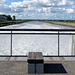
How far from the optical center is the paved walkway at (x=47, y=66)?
506 cm

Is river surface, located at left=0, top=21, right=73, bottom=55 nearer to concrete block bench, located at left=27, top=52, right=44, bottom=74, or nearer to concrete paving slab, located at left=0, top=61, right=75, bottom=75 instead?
concrete paving slab, located at left=0, top=61, right=75, bottom=75

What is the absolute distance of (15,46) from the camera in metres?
7.44

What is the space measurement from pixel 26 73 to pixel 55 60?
5.68 ft

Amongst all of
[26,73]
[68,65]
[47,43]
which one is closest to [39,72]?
[26,73]

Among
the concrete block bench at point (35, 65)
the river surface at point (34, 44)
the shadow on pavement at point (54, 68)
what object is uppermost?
the river surface at point (34, 44)

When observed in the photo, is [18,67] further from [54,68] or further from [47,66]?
[54,68]

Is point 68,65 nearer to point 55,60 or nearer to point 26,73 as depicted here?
point 55,60

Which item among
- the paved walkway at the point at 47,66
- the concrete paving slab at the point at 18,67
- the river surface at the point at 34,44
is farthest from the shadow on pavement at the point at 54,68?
the river surface at the point at 34,44

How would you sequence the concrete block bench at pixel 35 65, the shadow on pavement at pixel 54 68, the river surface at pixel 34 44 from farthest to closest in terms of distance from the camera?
1. the river surface at pixel 34 44
2. the shadow on pavement at pixel 54 68
3. the concrete block bench at pixel 35 65

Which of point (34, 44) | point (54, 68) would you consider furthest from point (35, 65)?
point (34, 44)

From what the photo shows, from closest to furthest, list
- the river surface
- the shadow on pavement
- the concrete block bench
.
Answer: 1. the concrete block bench
2. the shadow on pavement
3. the river surface

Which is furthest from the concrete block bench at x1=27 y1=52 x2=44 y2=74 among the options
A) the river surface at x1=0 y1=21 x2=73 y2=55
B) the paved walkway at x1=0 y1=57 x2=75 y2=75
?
the river surface at x1=0 y1=21 x2=73 y2=55

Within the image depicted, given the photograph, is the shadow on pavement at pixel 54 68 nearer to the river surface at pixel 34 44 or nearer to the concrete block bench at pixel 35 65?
the concrete block bench at pixel 35 65

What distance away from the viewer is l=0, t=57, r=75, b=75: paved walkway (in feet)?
16.6
